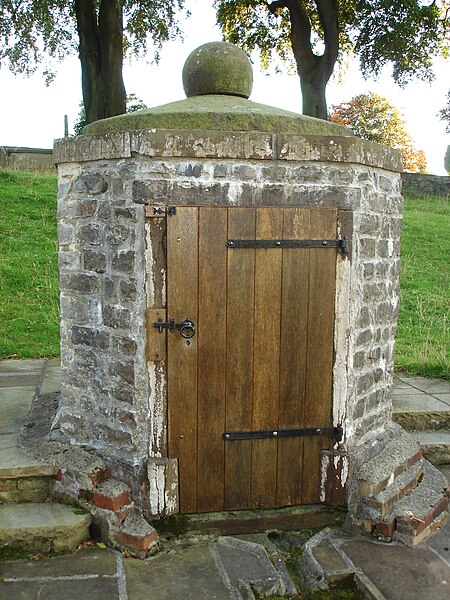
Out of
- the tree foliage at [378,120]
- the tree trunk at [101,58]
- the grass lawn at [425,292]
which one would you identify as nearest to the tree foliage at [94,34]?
the tree trunk at [101,58]

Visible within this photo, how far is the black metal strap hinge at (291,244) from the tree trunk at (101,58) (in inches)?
388

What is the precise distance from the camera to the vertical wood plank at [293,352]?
147 inches

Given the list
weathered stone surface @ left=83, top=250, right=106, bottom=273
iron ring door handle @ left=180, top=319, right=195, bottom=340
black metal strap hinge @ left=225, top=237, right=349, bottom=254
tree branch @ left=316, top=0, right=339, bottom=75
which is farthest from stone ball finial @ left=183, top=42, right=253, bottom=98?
tree branch @ left=316, top=0, right=339, bottom=75

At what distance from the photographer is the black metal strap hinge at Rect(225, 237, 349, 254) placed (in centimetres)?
365

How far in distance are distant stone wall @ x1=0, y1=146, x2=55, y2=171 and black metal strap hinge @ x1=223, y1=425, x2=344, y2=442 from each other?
14.5 meters

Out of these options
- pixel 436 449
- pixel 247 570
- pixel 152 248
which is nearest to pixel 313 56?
pixel 436 449

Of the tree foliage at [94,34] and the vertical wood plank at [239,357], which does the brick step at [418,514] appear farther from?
the tree foliage at [94,34]

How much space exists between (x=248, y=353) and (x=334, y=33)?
13.9m

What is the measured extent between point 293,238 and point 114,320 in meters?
1.27

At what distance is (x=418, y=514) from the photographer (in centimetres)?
383

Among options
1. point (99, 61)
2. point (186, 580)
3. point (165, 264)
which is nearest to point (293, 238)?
point (165, 264)

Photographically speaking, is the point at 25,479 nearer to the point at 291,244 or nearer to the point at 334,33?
the point at 291,244

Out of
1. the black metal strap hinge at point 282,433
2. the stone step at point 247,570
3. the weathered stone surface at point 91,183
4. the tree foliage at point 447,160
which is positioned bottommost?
the stone step at point 247,570

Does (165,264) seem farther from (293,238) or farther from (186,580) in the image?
(186,580)
